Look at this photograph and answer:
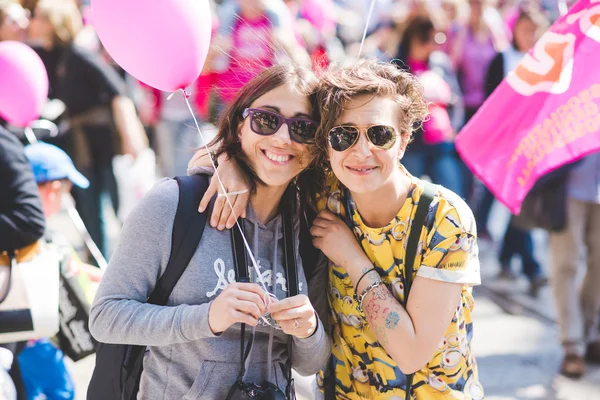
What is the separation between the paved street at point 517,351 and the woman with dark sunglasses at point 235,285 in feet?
5.85

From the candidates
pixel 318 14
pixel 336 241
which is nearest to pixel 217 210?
pixel 336 241

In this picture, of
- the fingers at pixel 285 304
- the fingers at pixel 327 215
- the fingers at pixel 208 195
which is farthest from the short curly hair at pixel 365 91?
the fingers at pixel 285 304

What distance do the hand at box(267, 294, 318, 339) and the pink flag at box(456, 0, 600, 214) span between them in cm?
100

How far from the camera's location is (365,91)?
84.4 inches

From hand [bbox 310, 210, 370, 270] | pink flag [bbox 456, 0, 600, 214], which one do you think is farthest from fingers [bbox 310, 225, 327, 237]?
pink flag [bbox 456, 0, 600, 214]

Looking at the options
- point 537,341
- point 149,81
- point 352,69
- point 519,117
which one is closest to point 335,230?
point 352,69

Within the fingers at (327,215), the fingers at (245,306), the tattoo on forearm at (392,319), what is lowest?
the tattoo on forearm at (392,319)

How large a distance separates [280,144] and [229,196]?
0.71ft

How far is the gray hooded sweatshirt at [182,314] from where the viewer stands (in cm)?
201

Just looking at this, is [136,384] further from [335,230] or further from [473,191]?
[473,191]

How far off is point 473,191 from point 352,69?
540cm

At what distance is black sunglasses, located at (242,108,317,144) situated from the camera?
7.20 feet

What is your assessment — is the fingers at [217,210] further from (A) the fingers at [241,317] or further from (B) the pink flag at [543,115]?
(B) the pink flag at [543,115]

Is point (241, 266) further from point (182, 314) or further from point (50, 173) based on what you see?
point (50, 173)
